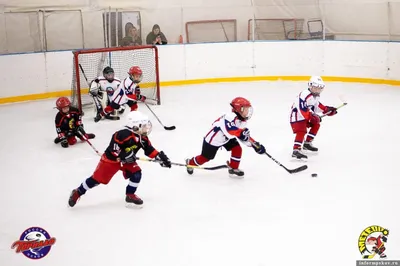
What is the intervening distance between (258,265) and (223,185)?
149 cm

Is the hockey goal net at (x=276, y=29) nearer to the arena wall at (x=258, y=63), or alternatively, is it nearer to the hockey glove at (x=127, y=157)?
the arena wall at (x=258, y=63)

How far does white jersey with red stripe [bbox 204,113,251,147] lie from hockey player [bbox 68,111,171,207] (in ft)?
2.30

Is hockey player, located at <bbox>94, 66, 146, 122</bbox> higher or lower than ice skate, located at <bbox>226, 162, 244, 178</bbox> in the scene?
A: higher

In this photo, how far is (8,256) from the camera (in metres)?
3.65

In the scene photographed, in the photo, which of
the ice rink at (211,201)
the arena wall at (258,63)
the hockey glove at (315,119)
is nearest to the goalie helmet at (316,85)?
the hockey glove at (315,119)

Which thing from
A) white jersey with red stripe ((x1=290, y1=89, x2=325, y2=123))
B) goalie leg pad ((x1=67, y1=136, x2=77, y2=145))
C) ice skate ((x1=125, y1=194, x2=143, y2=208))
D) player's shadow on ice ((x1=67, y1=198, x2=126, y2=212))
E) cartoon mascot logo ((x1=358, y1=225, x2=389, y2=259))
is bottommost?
cartoon mascot logo ((x1=358, y1=225, x2=389, y2=259))

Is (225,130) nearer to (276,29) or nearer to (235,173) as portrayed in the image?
(235,173)

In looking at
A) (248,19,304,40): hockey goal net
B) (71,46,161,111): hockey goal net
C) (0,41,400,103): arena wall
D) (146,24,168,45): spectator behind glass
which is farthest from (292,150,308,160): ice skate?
(248,19,304,40): hockey goal net

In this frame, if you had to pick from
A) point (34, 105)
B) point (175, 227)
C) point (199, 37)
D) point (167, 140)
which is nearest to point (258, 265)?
point (175, 227)

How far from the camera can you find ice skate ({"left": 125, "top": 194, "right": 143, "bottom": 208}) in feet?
14.5

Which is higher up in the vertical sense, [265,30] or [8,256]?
[265,30]

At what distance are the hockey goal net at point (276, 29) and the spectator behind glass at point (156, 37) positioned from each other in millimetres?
1814

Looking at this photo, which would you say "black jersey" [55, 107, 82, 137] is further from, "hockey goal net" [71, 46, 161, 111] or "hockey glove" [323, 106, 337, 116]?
"hockey glove" [323, 106, 337, 116]

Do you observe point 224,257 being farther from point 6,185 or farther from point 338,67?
point 338,67
